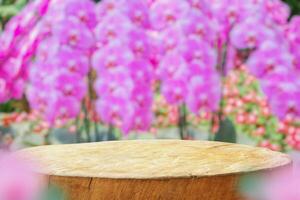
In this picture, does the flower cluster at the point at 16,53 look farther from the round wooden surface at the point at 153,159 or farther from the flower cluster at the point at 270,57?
the round wooden surface at the point at 153,159

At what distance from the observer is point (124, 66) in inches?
133

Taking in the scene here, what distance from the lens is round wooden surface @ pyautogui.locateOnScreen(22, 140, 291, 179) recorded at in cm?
191

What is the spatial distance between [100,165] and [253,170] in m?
0.33

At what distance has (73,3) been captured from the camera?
3.55 meters

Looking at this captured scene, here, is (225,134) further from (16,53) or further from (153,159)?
(153,159)

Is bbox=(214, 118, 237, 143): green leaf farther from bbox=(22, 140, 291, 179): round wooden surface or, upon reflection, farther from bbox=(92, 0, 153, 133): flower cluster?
bbox=(22, 140, 291, 179): round wooden surface

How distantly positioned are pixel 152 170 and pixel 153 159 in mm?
159

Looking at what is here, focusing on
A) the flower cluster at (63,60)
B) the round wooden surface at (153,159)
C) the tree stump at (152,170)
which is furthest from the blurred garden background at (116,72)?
the tree stump at (152,170)

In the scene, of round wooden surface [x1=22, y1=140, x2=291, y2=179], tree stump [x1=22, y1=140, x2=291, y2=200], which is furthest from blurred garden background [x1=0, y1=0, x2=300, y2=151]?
tree stump [x1=22, y1=140, x2=291, y2=200]

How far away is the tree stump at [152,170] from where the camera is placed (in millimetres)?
1865

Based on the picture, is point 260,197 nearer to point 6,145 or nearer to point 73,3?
point 73,3

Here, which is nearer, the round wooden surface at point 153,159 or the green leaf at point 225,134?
the round wooden surface at point 153,159

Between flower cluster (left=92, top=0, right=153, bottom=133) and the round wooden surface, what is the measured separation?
0.97 meters

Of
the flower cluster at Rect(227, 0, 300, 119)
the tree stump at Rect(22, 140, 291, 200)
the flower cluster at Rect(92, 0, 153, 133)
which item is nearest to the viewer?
the tree stump at Rect(22, 140, 291, 200)
